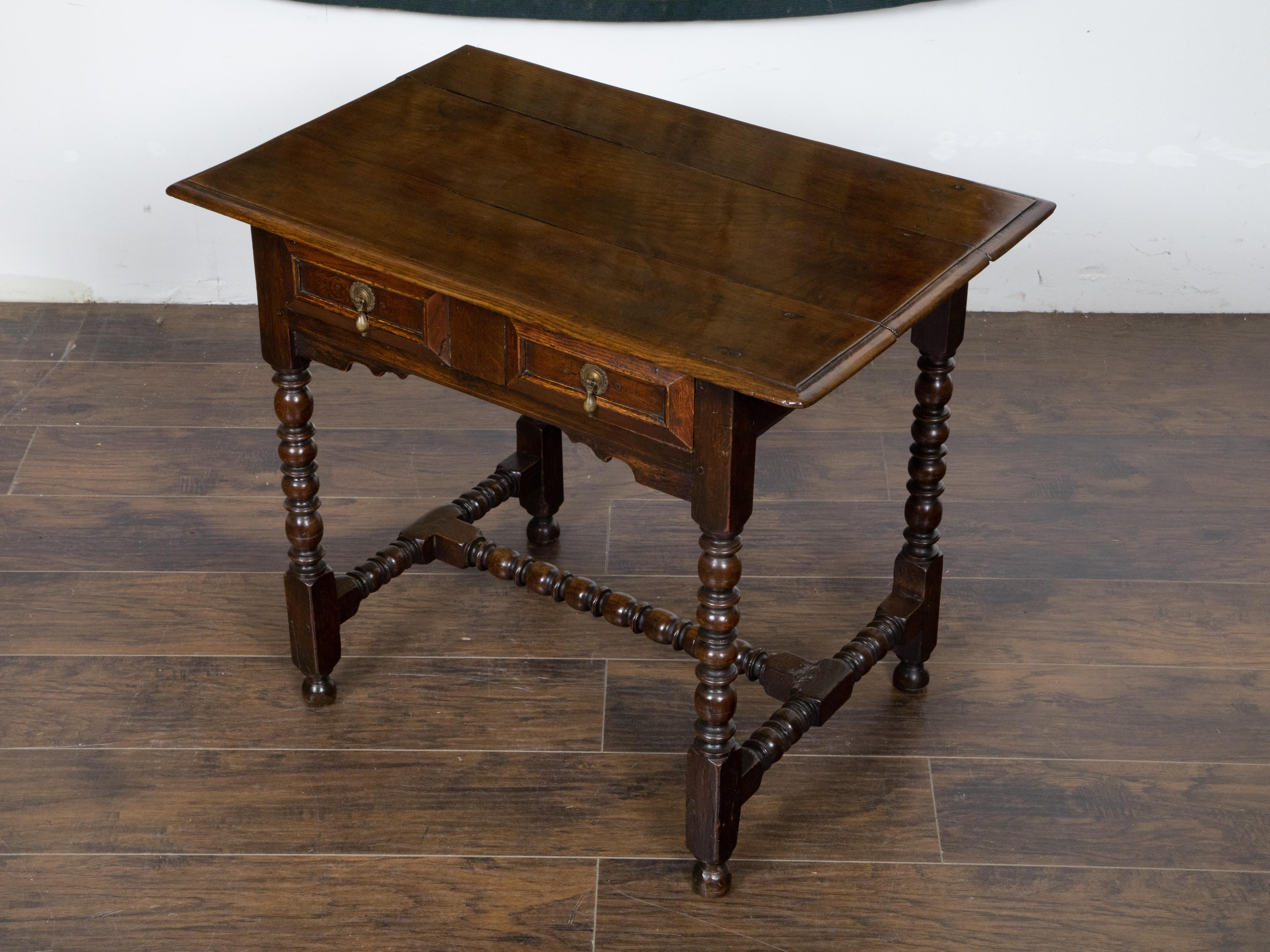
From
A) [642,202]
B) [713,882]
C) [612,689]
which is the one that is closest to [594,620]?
[612,689]

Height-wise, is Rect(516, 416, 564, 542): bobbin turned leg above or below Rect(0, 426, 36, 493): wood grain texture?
above

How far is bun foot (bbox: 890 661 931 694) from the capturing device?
2.82 meters

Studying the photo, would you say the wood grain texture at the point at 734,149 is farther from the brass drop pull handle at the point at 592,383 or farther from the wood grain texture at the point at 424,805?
the wood grain texture at the point at 424,805

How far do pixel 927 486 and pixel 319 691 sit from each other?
113cm

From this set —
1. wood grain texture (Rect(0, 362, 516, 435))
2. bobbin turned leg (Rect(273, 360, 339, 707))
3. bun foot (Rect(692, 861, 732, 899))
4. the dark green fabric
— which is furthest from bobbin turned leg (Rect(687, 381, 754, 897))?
the dark green fabric

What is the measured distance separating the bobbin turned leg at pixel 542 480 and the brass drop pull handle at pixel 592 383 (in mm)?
872

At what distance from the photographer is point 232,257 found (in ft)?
13.3

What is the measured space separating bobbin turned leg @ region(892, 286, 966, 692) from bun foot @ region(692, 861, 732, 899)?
57cm

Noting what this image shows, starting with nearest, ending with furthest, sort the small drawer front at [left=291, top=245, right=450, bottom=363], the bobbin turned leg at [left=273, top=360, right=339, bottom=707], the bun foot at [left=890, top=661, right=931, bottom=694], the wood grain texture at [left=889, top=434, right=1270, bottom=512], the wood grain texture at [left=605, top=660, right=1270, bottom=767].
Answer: the small drawer front at [left=291, top=245, right=450, bottom=363] → the bobbin turned leg at [left=273, top=360, right=339, bottom=707] → the wood grain texture at [left=605, top=660, right=1270, bottom=767] → the bun foot at [left=890, top=661, right=931, bottom=694] → the wood grain texture at [left=889, top=434, right=1270, bottom=512]

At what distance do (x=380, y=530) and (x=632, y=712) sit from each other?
2.46 feet

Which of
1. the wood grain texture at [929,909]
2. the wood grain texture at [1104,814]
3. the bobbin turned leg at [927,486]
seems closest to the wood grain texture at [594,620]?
the bobbin turned leg at [927,486]

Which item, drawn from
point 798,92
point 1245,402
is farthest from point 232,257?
point 1245,402

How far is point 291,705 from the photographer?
2.80m

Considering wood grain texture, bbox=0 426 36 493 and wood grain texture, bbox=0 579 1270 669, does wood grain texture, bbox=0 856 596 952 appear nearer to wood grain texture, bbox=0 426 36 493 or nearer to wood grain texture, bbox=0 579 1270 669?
wood grain texture, bbox=0 579 1270 669
